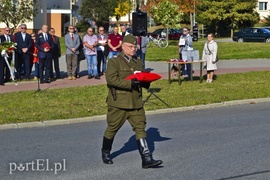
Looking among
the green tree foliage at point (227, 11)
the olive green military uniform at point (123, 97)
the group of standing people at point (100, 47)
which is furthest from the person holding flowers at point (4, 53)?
the green tree foliage at point (227, 11)

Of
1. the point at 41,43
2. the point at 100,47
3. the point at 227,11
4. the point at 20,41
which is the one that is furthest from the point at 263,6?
the point at 41,43

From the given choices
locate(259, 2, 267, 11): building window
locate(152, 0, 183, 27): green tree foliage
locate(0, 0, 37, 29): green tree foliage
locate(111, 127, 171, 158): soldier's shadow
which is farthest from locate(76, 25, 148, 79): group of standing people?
locate(259, 2, 267, 11): building window

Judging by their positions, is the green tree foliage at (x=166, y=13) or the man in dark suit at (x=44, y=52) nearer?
the man in dark suit at (x=44, y=52)

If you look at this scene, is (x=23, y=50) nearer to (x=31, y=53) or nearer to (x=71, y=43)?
(x=31, y=53)

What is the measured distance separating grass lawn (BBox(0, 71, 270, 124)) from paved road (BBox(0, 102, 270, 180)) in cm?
107

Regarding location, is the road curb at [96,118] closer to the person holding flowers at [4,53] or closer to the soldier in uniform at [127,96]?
the soldier in uniform at [127,96]

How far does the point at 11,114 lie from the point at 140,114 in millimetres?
5815

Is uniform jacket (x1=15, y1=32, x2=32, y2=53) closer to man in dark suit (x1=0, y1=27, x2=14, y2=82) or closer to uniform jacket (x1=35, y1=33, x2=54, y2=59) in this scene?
man in dark suit (x1=0, y1=27, x2=14, y2=82)

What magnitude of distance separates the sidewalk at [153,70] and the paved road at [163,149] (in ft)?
20.2

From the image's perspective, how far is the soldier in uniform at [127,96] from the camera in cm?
834

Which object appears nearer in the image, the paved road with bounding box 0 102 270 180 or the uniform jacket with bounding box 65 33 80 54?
the paved road with bounding box 0 102 270 180

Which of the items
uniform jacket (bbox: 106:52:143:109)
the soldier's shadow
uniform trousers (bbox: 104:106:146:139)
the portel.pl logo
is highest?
uniform jacket (bbox: 106:52:143:109)

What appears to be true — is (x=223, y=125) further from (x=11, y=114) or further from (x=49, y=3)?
(x=49, y=3)

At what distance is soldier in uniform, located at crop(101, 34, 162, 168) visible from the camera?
834 cm
